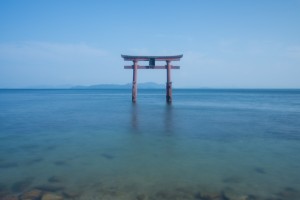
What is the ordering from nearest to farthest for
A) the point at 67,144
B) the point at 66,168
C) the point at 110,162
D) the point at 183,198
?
the point at 183,198
the point at 66,168
the point at 110,162
the point at 67,144

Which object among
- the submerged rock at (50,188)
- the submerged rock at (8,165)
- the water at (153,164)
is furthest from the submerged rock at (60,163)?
the submerged rock at (50,188)

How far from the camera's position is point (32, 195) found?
6738 millimetres

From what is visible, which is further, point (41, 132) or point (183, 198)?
point (41, 132)

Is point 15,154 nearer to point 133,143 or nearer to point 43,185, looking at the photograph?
point 43,185

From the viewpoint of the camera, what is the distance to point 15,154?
10930 millimetres

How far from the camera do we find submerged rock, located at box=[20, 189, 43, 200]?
21.6ft

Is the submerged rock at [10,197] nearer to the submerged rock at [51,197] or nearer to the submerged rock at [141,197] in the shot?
the submerged rock at [51,197]

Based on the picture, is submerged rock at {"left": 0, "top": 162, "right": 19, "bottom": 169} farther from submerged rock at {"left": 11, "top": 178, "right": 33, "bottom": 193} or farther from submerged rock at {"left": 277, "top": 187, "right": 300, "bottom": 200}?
submerged rock at {"left": 277, "top": 187, "right": 300, "bottom": 200}

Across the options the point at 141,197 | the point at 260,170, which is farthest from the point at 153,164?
the point at 260,170

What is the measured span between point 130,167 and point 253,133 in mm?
9831

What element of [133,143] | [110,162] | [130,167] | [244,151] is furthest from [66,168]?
[244,151]

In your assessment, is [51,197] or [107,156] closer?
[51,197]

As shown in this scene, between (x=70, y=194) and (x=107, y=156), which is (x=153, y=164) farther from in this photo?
(x=70, y=194)

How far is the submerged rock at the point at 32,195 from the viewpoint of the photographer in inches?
259
